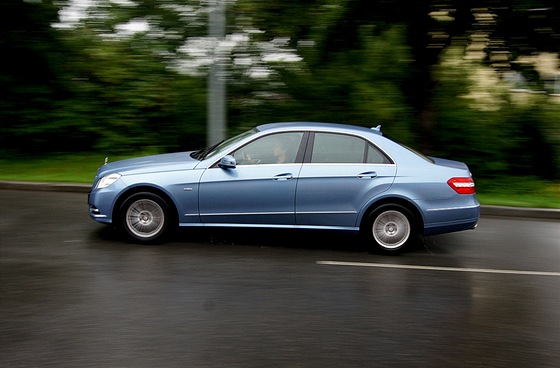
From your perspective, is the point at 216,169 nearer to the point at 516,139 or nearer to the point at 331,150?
the point at 331,150

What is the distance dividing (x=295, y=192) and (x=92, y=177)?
661 cm

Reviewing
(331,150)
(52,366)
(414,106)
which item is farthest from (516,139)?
(52,366)

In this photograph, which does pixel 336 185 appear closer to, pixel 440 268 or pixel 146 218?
pixel 440 268

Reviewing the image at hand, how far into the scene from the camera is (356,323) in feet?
19.1

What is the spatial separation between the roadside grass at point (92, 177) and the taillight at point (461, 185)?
3993 mm

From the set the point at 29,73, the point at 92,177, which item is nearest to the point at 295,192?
the point at 92,177

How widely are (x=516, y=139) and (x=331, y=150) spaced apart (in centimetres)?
813

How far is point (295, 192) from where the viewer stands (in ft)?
27.4

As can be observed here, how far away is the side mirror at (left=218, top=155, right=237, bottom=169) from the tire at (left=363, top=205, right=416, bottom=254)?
5.85 ft

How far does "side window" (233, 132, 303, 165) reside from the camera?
8.49 metres

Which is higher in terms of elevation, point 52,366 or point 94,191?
point 94,191

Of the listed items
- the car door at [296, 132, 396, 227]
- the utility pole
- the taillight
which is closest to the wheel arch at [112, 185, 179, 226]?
the car door at [296, 132, 396, 227]

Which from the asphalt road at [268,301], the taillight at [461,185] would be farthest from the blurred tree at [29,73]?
the taillight at [461,185]

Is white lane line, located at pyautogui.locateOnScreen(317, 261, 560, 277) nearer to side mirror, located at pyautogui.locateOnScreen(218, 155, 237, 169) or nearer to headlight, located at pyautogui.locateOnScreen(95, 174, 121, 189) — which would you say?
side mirror, located at pyautogui.locateOnScreen(218, 155, 237, 169)
